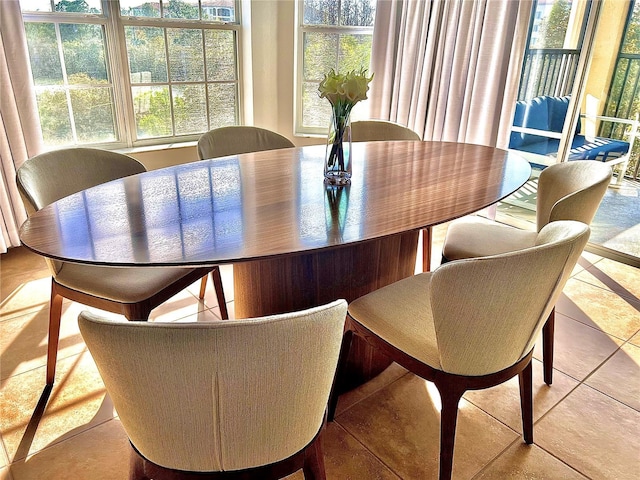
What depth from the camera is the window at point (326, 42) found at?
12.3 feet

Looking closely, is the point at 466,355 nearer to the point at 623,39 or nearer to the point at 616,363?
the point at 616,363

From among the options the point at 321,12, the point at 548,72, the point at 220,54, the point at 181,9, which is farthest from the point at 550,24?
the point at 181,9

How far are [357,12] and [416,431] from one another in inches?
129

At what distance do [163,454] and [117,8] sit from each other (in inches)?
121

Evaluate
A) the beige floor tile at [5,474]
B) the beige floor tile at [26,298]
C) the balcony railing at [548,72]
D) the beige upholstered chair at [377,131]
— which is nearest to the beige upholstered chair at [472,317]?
the beige floor tile at [5,474]

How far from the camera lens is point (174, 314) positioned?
90.4 inches

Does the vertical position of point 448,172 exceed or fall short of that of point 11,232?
it exceeds it

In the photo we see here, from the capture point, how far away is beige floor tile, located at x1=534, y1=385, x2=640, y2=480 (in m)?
1.49

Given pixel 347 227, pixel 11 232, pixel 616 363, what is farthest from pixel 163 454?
pixel 11 232

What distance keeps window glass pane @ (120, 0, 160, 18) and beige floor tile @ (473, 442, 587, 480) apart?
10.9ft

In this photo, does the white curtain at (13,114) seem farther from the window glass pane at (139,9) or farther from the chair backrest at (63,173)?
the chair backrest at (63,173)

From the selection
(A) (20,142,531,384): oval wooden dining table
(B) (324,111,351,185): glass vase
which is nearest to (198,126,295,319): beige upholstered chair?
(A) (20,142,531,384): oval wooden dining table

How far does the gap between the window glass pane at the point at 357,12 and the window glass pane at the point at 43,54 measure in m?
2.09

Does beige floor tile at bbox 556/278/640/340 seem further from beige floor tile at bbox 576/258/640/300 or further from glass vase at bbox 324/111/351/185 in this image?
glass vase at bbox 324/111/351/185
